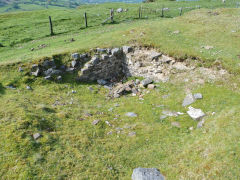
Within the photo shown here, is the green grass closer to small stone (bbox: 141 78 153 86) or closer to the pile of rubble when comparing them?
the pile of rubble

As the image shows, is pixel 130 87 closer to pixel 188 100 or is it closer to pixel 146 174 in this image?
pixel 188 100

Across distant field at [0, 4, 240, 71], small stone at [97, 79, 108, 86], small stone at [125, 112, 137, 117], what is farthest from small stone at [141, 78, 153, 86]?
small stone at [125, 112, 137, 117]

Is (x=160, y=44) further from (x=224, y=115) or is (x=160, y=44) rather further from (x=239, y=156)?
(x=239, y=156)

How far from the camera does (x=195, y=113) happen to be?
14.1 meters

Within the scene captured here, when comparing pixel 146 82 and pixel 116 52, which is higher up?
pixel 116 52

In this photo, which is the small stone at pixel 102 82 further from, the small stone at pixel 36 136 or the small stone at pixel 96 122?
the small stone at pixel 36 136

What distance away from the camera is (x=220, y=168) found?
8938 mm

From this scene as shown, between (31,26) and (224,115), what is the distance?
143ft

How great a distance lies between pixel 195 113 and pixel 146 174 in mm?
6813

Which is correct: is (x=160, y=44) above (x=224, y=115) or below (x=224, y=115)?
above

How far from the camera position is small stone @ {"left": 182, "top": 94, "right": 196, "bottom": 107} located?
15.4 m

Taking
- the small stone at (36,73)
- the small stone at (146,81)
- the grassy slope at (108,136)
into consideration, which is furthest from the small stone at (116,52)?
the small stone at (36,73)

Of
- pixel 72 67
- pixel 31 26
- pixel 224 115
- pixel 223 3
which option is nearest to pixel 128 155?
pixel 224 115

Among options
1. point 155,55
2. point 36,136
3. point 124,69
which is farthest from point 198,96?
point 36,136
